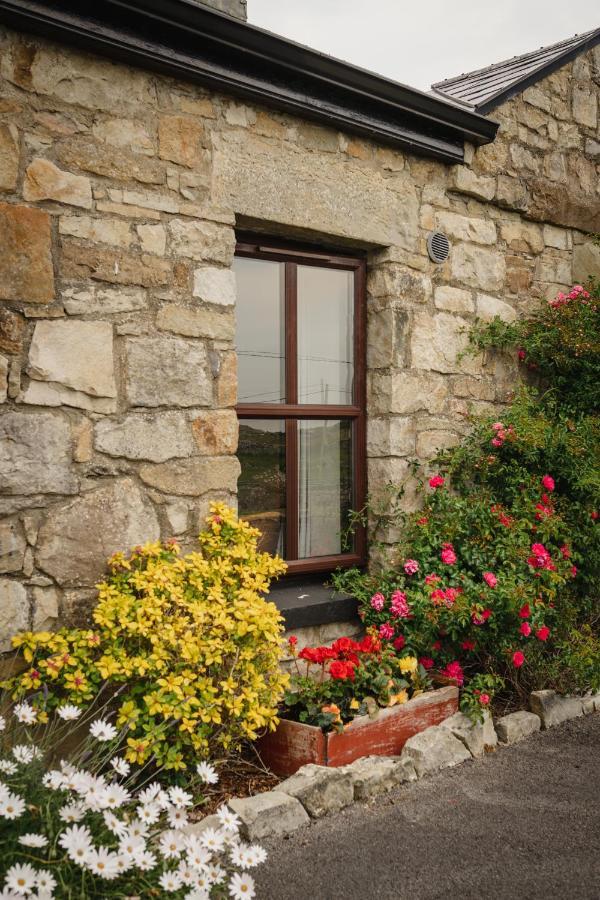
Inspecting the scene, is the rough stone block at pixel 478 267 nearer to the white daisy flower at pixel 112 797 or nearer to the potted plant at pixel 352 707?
the potted plant at pixel 352 707

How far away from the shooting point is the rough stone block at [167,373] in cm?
298

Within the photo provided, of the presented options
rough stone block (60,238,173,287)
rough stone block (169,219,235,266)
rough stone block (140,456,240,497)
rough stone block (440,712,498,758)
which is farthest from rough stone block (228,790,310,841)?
rough stone block (169,219,235,266)

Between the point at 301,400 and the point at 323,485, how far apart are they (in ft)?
1.53

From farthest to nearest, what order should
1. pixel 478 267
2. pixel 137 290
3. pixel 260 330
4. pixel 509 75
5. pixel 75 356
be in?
pixel 509 75 → pixel 478 267 → pixel 260 330 → pixel 137 290 → pixel 75 356

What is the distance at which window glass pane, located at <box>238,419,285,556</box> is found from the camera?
3.57 m

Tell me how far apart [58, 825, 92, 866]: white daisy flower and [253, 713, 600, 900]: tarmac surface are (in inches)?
32.1

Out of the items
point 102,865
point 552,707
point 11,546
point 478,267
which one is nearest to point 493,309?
point 478,267

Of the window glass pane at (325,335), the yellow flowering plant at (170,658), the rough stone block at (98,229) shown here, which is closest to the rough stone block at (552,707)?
the yellow flowering plant at (170,658)

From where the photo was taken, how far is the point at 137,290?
2996 millimetres

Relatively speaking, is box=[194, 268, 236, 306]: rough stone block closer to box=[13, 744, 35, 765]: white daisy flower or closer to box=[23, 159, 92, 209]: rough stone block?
box=[23, 159, 92, 209]: rough stone block

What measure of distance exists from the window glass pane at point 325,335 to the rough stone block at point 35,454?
1.35 meters

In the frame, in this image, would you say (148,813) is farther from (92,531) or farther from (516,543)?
(516,543)

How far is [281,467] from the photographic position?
370 centimetres

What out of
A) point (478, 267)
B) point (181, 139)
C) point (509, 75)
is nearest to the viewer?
point (181, 139)
